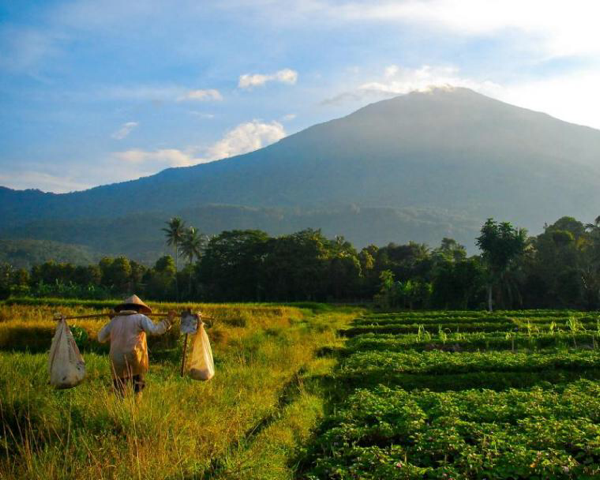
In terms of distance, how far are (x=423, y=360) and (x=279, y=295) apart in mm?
54379

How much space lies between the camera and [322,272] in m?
66.4

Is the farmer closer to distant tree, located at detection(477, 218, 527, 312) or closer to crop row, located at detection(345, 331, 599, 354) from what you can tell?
crop row, located at detection(345, 331, 599, 354)

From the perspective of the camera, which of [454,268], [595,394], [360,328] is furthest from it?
[454,268]

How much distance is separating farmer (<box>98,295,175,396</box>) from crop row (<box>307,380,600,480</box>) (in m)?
2.96

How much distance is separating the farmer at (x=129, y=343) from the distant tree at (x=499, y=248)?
45410 millimetres

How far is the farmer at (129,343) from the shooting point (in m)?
8.60

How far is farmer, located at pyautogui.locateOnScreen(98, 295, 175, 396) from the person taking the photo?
8.60 metres

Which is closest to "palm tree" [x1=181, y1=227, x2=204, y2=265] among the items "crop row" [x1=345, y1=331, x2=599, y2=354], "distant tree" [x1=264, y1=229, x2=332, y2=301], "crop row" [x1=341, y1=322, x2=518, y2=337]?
"distant tree" [x1=264, y1=229, x2=332, y2=301]

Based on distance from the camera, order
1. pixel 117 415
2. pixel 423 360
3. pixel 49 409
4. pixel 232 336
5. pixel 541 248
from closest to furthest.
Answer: pixel 117 415 → pixel 49 409 → pixel 423 360 → pixel 232 336 → pixel 541 248

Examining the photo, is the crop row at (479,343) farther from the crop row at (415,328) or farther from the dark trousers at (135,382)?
the dark trousers at (135,382)

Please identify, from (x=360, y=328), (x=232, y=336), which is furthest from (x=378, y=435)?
(x=360, y=328)

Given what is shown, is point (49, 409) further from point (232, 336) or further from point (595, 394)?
point (232, 336)

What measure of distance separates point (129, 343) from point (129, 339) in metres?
0.06

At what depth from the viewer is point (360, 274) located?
68.2 meters
